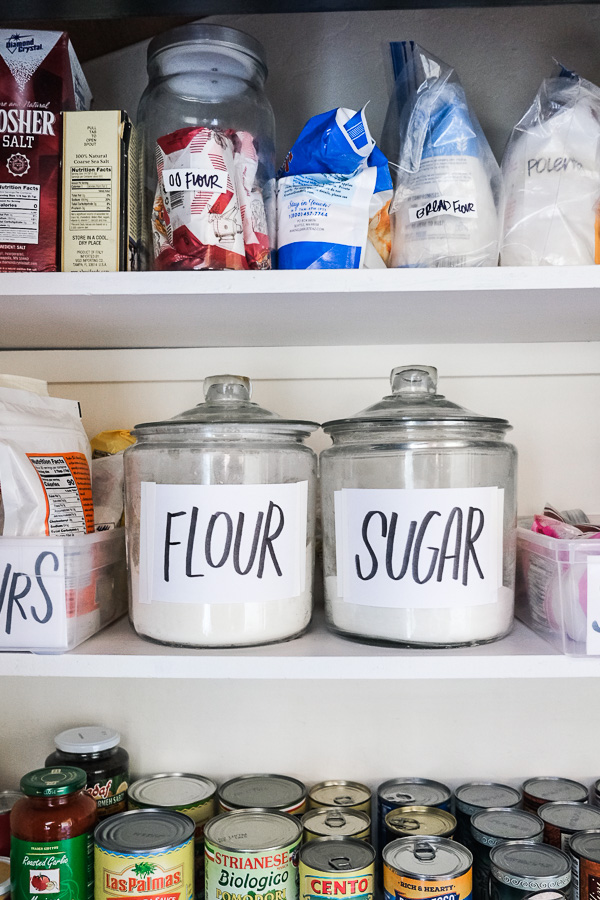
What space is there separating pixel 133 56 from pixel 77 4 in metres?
0.13

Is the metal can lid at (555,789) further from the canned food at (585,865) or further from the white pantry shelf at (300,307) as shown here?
the white pantry shelf at (300,307)

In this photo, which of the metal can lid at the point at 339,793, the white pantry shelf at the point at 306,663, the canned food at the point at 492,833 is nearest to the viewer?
the white pantry shelf at the point at 306,663

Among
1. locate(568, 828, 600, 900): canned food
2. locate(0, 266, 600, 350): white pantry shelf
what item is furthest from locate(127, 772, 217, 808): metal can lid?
locate(0, 266, 600, 350): white pantry shelf

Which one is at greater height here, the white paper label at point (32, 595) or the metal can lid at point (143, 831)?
the white paper label at point (32, 595)

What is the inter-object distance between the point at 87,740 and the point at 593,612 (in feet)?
2.04

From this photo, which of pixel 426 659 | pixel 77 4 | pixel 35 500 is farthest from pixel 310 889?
pixel 77 4

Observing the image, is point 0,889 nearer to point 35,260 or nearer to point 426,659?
point 426,659

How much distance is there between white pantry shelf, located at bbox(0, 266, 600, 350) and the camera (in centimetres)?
70

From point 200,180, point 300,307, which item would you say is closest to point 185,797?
point 300,307

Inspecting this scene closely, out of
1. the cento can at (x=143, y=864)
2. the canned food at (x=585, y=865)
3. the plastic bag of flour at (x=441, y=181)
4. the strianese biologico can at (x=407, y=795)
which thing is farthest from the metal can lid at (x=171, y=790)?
the plastic bag of flour at (x=441, y=181)

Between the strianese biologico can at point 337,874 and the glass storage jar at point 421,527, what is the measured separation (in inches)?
9.3

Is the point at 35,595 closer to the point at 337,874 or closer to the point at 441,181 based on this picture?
the point at 337,874

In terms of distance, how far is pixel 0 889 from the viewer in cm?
71

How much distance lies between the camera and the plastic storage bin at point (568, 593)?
26.1 inches
